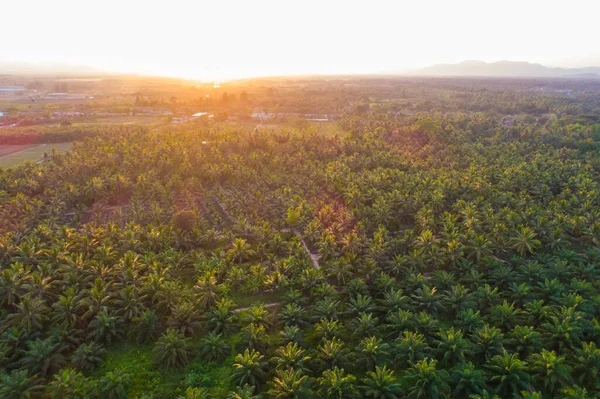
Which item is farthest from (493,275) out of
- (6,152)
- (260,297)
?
(6,152)

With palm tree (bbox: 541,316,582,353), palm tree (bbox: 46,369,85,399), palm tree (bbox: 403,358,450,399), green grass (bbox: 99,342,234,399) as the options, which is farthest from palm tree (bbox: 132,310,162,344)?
palm tree (bbox: 541,316,582,353)

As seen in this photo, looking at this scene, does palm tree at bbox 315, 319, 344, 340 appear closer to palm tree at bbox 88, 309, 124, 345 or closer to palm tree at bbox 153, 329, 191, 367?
palm tree at bbox 153, 329, 191, 367

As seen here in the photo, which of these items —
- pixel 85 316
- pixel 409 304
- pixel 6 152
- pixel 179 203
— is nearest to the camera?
pixel 85 316

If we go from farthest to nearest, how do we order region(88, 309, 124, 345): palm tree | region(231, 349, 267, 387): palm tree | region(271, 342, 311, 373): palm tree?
region(88, 309, 124, 345): palm tree < region(271, 342, 311, 373): palm tree < region(231, 349, 267, 387): palm tree

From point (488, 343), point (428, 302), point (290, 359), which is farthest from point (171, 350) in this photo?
point (488, 343)

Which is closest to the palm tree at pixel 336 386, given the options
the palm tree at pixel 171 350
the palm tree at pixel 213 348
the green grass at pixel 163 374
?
the green grass at pixel 163 374

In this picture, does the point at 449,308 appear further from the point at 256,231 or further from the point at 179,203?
the point at 179,203

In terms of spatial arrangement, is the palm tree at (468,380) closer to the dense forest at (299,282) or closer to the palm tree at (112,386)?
the dense forest at (299,282)
